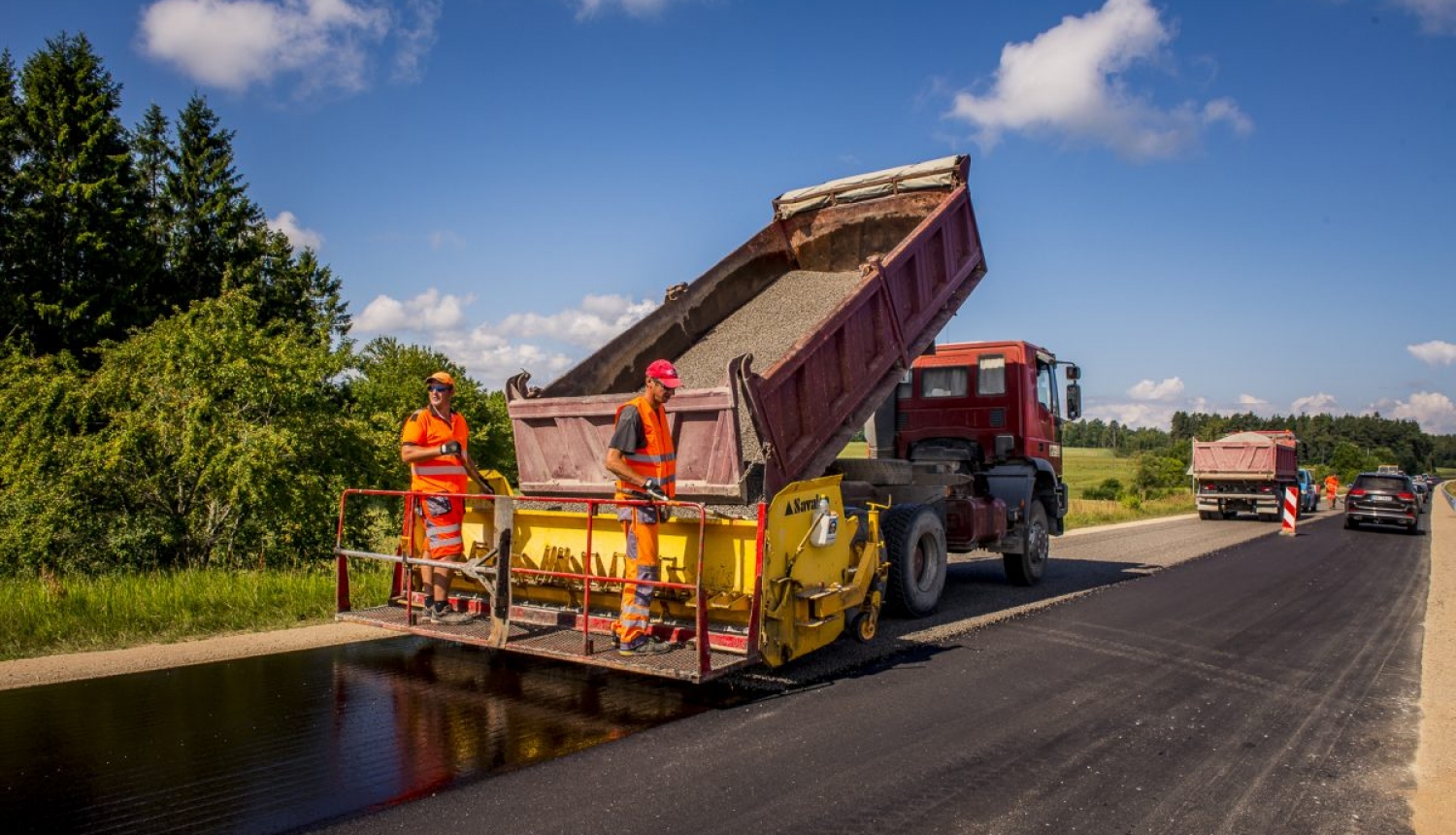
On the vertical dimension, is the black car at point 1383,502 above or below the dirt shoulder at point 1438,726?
above

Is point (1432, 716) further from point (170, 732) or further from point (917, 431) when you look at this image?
point (170, 732)

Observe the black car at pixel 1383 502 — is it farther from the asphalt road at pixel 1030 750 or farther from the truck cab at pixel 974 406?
the asphalt road at pixel 1030 750

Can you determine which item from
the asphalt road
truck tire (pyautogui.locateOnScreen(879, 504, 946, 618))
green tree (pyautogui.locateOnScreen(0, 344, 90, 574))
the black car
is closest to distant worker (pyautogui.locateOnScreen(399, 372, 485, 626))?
the asphalt road

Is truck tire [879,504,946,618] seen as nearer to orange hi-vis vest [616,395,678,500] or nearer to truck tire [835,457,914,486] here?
truck tire [835,457,914,486]

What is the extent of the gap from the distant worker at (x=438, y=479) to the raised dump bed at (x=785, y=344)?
63 cm

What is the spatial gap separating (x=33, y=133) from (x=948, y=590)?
32058mm

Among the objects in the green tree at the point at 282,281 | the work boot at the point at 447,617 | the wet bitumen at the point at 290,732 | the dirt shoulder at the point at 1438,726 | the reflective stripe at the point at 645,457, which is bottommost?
the dirt shoulder at the point at 1438,726

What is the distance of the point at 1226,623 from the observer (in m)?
8.54

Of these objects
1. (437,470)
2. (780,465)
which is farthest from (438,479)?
(780,465)

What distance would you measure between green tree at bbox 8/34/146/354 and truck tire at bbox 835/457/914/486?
27444mm

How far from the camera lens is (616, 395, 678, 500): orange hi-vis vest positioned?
5906mm

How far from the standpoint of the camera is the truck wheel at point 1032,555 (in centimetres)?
1052

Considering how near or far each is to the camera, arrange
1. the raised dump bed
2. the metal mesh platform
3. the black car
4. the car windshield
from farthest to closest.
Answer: the car windshield, the black car, the raised dump bed, the metal mesh platform

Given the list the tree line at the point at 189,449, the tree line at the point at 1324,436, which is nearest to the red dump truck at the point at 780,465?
the tree line at the point at 189,449
